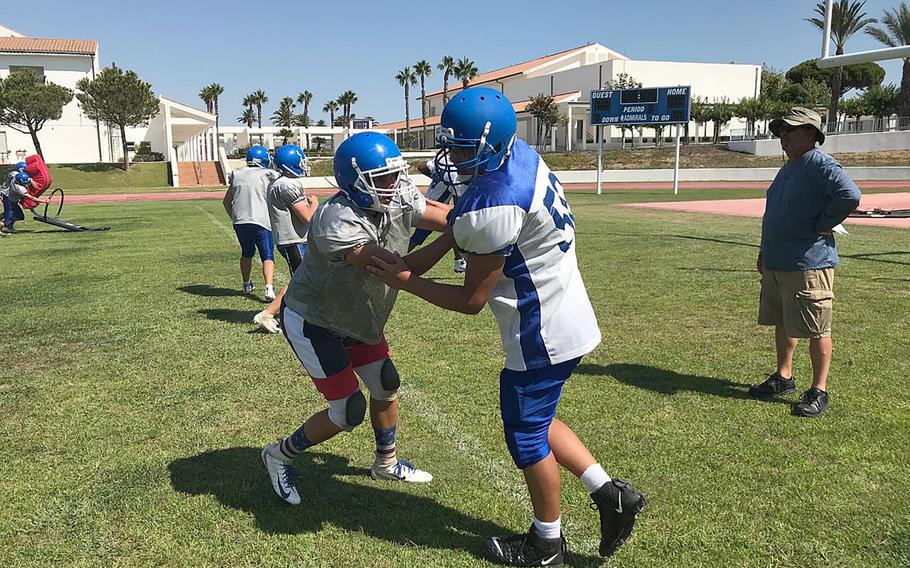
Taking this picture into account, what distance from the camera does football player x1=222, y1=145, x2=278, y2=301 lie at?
8344 millimetres

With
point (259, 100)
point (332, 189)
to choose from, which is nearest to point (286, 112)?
point (259, 100)

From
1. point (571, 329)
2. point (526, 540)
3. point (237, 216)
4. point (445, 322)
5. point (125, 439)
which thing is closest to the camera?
point (571, 329)

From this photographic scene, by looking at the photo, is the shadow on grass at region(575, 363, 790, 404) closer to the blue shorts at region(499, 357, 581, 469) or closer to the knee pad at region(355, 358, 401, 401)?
the knee pad at region(355, 358, 401, 401)

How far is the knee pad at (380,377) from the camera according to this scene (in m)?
3.61

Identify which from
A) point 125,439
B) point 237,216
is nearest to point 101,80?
point 237,216

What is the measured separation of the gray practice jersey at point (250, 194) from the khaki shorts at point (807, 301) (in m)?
5.84

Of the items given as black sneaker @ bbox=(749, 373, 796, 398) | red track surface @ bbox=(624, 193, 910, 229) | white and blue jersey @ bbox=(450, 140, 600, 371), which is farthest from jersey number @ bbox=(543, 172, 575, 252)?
red track surface @ bbox=(624, 193, 910, 229)

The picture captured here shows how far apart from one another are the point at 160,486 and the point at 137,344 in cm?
330

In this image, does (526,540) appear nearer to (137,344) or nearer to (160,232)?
(137,344)

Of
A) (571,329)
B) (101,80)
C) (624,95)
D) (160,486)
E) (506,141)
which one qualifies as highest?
(101,80)

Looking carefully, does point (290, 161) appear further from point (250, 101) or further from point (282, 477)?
point (250, 101)

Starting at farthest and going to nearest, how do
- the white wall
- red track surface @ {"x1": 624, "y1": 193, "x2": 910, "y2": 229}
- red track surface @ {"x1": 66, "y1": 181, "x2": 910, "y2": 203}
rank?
1. the white wall
2. red track surface @ {"x1": 66, "y1": 181, "x2": 910, "y2": 203}
3. red track surface @ {"x1": 624, "y1": 193, "x2": 910, "y2": 229}

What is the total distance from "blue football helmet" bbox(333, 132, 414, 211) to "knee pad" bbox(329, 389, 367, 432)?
1.00 m

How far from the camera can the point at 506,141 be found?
2.67 m
